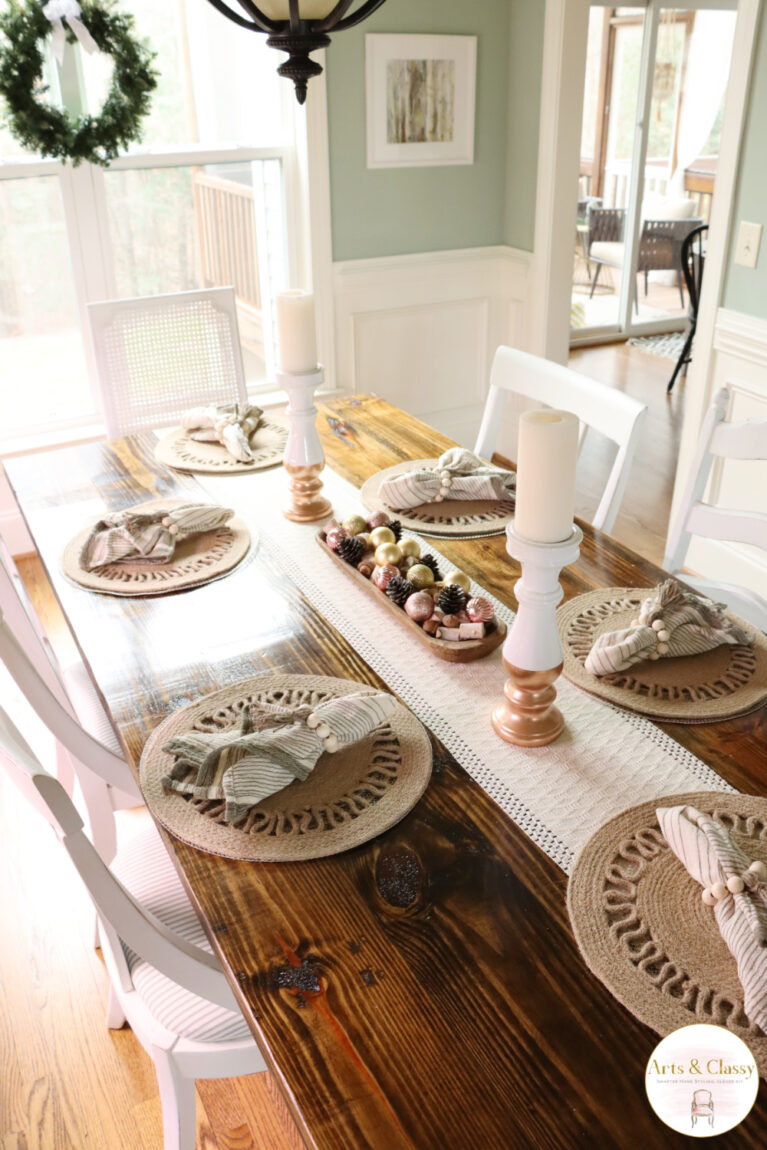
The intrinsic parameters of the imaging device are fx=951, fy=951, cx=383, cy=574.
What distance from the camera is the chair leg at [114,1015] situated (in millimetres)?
1682

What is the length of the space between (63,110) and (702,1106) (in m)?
3.13

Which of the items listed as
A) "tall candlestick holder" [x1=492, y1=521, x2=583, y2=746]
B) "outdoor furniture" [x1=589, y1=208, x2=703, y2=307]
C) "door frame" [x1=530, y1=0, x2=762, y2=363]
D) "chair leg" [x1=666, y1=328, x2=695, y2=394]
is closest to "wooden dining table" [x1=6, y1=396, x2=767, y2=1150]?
"tall candlestick holder" [x1=492, y1=521, x2=583, y2=746]

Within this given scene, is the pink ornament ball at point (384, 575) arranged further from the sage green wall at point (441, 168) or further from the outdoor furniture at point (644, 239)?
the outdoor furniture at point (644, 239)

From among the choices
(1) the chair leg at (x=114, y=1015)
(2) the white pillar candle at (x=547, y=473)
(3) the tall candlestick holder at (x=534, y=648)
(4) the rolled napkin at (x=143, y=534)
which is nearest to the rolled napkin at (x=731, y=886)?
(3) the tall candlestick holder at (x=534, y=648)

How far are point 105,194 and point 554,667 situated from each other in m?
2.73

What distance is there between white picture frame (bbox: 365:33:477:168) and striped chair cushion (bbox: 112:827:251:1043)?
2795 mm

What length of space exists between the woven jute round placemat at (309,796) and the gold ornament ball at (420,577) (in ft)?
0.84

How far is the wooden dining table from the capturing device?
2.54ft

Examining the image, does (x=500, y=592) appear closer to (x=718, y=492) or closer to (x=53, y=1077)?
(x=53, y=1077)

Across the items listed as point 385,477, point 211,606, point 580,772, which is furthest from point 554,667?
point 385,477

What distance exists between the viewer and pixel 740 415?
114 inches

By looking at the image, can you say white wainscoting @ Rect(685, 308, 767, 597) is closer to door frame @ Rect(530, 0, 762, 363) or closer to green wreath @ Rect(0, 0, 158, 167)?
door frame @ Rect(530, 0, 762, 363)

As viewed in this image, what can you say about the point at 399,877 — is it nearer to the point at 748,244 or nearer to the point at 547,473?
the point at 547,473

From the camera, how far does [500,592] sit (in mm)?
1557
